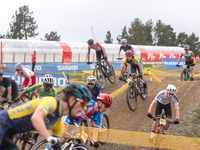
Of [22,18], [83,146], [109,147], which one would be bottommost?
[109,147]

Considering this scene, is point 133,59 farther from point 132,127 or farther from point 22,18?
point 22,18

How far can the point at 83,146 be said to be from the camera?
13.7 ft

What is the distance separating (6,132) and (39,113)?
47 cm

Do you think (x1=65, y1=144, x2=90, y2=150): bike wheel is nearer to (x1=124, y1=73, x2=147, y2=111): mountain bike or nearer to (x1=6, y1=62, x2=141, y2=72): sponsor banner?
(x1=124, y1=73, x2=147, y2=111): mountain bike

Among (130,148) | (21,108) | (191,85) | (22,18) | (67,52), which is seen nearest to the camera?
(21,108)

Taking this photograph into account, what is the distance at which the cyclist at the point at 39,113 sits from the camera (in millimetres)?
2605

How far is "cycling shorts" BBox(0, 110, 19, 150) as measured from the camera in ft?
8.65

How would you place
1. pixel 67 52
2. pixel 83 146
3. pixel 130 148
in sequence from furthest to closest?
pixel 67 52 → pixel 130 148 → pixel 83 146

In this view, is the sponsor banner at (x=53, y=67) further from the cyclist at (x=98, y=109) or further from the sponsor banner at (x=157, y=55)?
the sponsor banner at (x=157, y=55)

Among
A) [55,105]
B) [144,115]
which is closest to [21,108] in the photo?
[55,105]

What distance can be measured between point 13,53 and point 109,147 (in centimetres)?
2622

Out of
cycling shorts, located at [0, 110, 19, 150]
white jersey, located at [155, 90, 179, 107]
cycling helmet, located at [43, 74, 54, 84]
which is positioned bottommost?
white jersey, located at [155, 90, 179, 107]

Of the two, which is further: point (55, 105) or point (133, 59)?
point (133, 59)

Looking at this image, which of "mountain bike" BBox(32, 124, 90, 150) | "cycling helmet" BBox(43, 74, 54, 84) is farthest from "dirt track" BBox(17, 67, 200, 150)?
"mountain bike" BBox(32, 124, 90, 150)
